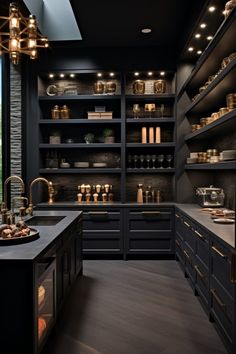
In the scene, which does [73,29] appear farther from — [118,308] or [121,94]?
[118,308]

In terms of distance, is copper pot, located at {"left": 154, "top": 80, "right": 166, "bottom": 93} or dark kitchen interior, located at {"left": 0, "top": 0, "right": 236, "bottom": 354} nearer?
dark kitchen interior, located at {"left": 0, "top": 0, "right": 236, "bottom": 354}

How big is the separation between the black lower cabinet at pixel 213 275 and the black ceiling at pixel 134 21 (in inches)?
88.6

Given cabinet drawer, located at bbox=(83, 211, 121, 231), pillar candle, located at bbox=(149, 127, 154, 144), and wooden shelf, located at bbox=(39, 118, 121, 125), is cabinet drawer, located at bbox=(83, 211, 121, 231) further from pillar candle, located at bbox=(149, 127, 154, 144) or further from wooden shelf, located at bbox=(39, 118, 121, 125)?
wooden shelf, located at bbox=(39, 118, 121, 125)

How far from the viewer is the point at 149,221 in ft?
15.9

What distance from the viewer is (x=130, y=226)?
4867 millimetres

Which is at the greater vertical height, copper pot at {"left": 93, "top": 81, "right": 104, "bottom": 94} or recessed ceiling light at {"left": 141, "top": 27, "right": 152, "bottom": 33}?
recessed ceiling light at {"left": 141, "top": 27, "right": 152, "bottom": 33}

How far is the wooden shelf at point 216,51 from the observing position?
2.56 meters

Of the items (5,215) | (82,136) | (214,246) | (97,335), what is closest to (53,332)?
(97,335)

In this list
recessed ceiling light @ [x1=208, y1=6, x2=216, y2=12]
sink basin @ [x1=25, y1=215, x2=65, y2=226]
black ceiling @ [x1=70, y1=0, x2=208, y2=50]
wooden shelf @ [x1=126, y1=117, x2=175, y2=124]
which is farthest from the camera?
wooden shelf @ [x1=126, y1=117, x2=175, y2=124]

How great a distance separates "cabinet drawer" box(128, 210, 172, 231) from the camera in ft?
15.9

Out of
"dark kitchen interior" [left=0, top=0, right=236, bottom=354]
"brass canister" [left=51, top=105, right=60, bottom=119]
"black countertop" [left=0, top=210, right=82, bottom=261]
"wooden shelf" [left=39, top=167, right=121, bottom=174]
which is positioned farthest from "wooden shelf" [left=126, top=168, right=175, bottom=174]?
"black countertop" [left=0, top=210, right=82, bottom=261]

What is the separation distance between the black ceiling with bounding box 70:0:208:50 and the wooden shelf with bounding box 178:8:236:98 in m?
0.46

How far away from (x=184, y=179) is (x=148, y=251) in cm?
122

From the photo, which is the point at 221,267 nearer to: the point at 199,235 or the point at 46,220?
the point at 199,235
